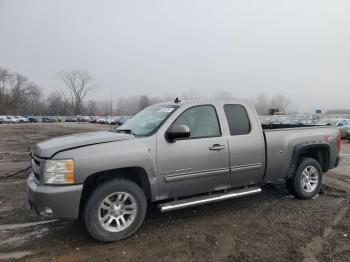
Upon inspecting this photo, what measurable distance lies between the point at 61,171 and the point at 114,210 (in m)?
0.87

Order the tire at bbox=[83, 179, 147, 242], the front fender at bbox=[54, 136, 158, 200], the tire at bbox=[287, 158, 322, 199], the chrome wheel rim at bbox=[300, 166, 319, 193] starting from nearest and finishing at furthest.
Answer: the front fender at bbox=[54, 136, 158, 200] < the tire at bbox=[83, 179, 147, 242] < the tire at bbox=[287, 158, 322, 199] < the chrome wheel rim at bbox=[300, 166, 319, 193]

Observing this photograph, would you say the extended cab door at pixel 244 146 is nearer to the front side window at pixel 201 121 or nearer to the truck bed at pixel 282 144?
the truck bed at pixel 282 144

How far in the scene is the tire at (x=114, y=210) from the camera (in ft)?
14.0

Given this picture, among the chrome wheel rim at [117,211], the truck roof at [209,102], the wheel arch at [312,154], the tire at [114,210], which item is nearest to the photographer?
the tire at [114,210]

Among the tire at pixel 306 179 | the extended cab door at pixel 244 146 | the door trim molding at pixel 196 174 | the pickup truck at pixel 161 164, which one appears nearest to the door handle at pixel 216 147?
the pickup truck at pixel 161 164

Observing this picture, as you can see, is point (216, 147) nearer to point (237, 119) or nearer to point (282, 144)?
point (237, 119)

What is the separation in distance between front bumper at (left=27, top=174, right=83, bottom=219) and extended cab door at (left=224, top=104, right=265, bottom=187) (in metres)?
2.41

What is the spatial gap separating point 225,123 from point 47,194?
282 centimetres

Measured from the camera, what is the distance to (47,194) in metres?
4.04

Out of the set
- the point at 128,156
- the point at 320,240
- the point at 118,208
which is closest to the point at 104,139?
the point at 128,156

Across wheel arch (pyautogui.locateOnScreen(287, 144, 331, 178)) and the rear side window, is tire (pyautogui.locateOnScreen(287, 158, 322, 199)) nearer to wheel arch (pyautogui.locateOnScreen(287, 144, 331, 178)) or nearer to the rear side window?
wheel arch (pyautogui.locateOnScreen(287, 144, 331, 178))

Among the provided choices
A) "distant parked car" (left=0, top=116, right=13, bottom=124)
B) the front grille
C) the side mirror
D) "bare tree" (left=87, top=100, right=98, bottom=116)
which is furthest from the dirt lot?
"bare tree" (left=87, top=100, right=98, bottom=116)

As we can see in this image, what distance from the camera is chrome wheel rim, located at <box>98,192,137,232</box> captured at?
172 inches

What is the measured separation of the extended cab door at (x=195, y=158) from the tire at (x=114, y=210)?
433mm
